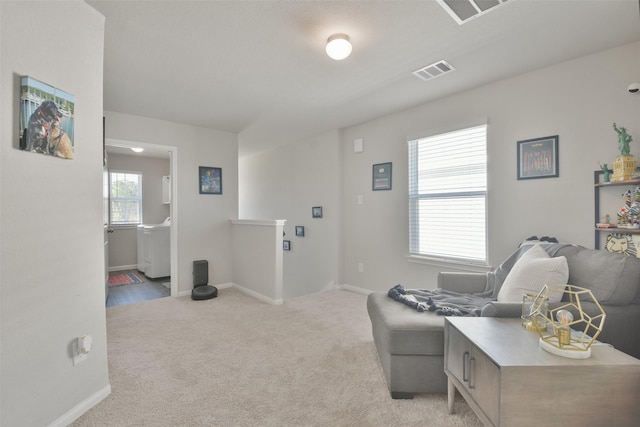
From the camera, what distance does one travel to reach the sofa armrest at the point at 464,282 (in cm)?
252

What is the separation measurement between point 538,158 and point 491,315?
5.73ft

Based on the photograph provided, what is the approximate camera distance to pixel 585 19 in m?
1.94

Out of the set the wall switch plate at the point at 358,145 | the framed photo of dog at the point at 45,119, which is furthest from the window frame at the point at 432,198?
the framed photo of dog at the point at 45,119

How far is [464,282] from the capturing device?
2.56 meters

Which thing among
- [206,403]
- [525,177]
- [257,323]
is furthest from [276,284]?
[525,177]

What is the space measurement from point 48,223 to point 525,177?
3.47 metres

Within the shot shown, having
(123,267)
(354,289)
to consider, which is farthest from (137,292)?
(354,289)

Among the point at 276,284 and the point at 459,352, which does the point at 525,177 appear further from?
the point at 276,284

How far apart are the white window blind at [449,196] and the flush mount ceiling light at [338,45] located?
5.72 feet

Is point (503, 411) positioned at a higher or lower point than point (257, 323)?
higher

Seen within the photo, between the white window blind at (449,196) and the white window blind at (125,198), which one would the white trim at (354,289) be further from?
the white window blind at (125,198)

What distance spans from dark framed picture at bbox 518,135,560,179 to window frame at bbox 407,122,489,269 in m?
0.33

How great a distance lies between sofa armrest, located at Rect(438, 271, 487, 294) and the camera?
8.28 feet

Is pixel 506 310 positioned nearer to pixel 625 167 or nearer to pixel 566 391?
pixel 566 391
